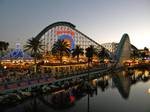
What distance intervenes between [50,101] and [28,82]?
6.88 metres

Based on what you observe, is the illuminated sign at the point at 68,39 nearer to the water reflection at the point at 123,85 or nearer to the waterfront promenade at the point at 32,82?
the water reflection at the point at 123,85

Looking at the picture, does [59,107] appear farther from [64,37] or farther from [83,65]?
[64,37]

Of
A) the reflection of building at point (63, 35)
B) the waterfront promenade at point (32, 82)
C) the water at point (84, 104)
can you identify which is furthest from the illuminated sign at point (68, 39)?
the water at point (84, 104)

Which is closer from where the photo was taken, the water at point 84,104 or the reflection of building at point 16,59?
the water at point 84,104

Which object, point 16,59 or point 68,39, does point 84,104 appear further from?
point 68,39

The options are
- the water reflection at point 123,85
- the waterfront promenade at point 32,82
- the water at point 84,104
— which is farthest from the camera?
the water reflection at point 123,85

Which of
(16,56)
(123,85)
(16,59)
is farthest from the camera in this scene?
(16,59)

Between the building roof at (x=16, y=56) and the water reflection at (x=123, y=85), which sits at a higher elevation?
the building roof at (x=16, y=56)

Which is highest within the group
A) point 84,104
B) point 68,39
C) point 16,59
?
point 68,39

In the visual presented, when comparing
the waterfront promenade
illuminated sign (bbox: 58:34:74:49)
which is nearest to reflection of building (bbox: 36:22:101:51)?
illuminated sign (bbox: 58:34:74:49)

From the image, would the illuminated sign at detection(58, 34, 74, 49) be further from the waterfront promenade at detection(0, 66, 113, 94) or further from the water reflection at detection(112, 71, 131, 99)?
the waterfront promenade at detection(0, 66, 113, 94)

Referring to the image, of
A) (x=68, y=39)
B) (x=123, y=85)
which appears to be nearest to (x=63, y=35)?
(x=68, y=39)

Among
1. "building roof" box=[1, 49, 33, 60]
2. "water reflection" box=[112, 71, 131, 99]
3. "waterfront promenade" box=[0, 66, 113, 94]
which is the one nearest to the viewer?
"waterfront promenade" box=[0, 66, 113, 94]

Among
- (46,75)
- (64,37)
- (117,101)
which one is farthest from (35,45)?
(64,37)
